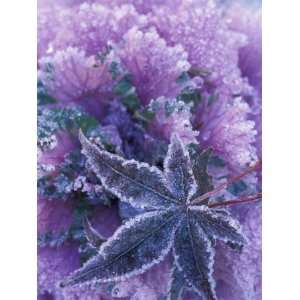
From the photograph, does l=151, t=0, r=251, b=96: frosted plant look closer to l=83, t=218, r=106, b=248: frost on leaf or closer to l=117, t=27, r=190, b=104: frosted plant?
l=117, t=27, r=190, b=104: frosted plant

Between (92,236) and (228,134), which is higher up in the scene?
(228,134)

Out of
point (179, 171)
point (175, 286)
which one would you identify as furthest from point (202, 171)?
point (175, 286)

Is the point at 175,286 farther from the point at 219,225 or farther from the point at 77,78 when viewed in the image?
the point at 77,78

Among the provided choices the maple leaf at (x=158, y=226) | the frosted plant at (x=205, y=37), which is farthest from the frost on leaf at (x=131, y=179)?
the frosted plant at (x=205, y=37)

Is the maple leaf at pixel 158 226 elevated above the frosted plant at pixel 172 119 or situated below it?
below

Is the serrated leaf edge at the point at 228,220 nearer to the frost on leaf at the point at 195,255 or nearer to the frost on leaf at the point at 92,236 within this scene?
the frost on leaf at the point at 195,255

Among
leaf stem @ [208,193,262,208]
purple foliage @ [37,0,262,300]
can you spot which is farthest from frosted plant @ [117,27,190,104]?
leaf stem @ [208,193,262,208]
